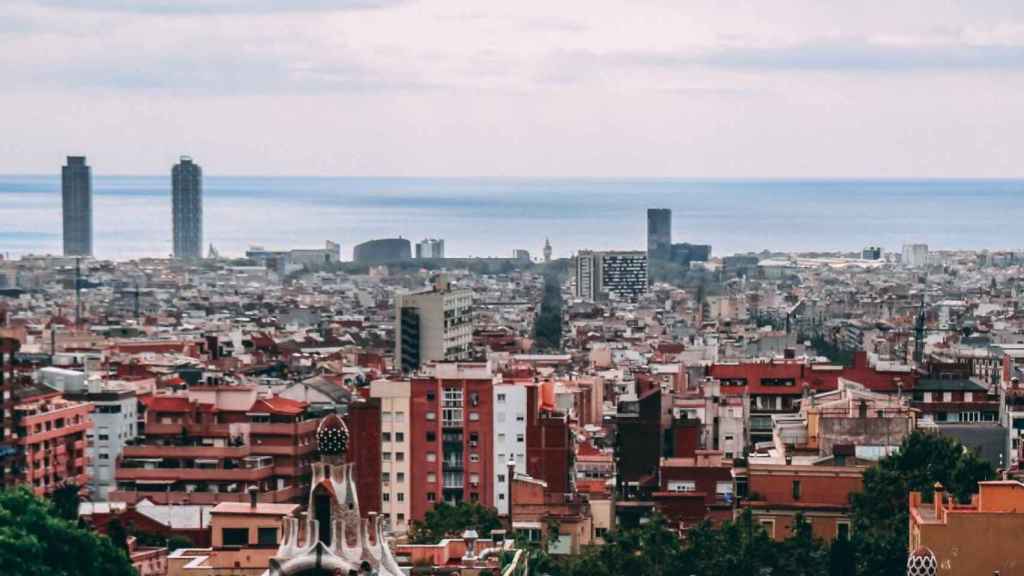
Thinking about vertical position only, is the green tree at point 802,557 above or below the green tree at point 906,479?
below

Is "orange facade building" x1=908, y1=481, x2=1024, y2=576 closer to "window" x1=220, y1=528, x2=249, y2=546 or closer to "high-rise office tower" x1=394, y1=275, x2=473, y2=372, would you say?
"window" x1=220, y1=528, x2=249, y2=546

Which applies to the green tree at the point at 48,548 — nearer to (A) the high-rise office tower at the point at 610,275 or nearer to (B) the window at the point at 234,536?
(B) the window at the point at 234,536

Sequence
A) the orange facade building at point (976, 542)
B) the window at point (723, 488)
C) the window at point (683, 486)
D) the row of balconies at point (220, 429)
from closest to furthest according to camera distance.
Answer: the orange facade building at point (976, 542) < the window at point (723, 488) < the window at point (683, 486) < the row of balconies at point (220, 429)

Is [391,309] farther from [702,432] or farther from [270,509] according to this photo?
[270,509]

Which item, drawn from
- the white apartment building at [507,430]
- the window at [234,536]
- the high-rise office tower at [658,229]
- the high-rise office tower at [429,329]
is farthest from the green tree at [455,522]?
the high-rise office tower at [658,229]

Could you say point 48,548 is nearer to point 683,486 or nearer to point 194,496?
point 683,486

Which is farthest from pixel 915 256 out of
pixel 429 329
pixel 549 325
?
pixel 429 329

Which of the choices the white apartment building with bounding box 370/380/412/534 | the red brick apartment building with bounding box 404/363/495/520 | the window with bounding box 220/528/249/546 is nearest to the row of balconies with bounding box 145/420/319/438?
the white apartment building with bounding box 370/380/412/534

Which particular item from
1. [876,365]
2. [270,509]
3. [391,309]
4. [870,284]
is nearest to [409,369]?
[876,365]
